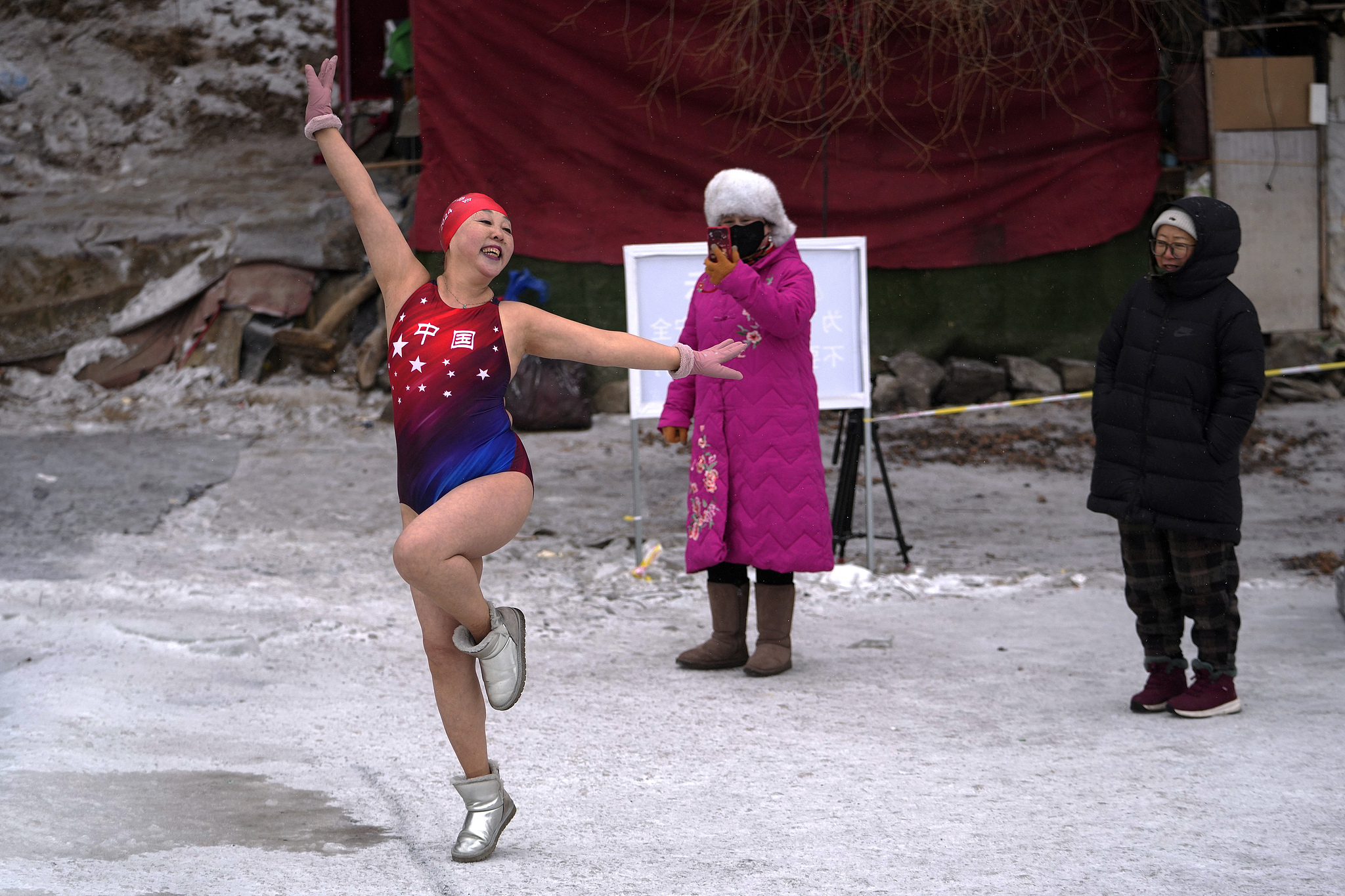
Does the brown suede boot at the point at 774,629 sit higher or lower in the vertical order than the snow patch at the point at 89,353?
lower

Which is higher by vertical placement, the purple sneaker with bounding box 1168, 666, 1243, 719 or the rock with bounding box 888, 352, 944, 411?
the rock with bounding box 888, 352, 944, 411

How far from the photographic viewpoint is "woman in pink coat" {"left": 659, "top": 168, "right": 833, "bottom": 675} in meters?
4.49

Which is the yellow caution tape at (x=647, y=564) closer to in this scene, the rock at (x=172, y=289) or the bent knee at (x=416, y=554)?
the bent knee at (x=416, y=554)

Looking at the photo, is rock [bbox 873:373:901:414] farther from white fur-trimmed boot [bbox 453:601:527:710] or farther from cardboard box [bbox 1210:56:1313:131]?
white fur-trimmed boot [bbox 453:601:527:710]

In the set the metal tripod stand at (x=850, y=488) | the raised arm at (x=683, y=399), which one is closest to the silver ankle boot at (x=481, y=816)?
the raised arm at (x=683, y=399)

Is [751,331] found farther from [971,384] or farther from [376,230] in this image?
[971,384]

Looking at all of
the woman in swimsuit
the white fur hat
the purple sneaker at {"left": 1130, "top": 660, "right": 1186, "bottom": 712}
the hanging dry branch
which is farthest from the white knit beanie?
the hanging dry branch

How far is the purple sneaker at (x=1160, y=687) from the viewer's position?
4156 millimetres

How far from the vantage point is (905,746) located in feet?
12.8

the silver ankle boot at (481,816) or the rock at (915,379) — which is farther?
the rock at (915,379)

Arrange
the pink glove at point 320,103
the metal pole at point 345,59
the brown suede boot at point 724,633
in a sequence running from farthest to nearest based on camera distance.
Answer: the metal pole at point 345,59 → the brown suede boot at point 724,633 → the pink glove at point 320,103

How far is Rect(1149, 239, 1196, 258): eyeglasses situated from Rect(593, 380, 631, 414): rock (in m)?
5.94

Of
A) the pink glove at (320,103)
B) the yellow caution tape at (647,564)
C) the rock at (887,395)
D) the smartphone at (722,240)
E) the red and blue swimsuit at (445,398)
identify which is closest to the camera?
the red and blue swimsuit at (445,398)

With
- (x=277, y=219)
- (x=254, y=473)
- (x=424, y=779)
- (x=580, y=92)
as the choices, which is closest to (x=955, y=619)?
(x=424, y=779)
